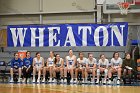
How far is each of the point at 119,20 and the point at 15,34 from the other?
507 centimetres

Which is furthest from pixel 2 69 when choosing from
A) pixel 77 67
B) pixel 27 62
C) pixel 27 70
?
pixel 77 67

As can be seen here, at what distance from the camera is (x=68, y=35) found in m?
14.8

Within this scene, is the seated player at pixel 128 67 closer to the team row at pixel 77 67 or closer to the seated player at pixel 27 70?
the team row at pixel 77 67

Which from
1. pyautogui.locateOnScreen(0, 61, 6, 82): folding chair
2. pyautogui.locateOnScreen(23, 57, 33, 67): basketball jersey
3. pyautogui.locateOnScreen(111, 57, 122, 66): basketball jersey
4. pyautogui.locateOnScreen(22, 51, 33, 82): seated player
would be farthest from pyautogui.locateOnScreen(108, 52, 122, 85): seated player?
pyautogui.locateOnScreen(0, 61, 6, 82): folding chair

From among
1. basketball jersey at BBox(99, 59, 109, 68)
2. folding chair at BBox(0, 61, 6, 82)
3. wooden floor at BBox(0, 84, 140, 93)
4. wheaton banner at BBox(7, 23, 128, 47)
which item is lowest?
wooden floor at BBox(0, 84, 140, 93)

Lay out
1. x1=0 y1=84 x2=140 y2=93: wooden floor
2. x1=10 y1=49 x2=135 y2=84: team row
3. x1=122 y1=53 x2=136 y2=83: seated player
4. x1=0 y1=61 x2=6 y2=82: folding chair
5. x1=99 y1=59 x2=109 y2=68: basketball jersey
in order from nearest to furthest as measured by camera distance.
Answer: x1=0 y1=84 x2=140 y2=93: wooden floor, x1=122 y1=53 x2=136 y2=83: seated player, x1=10 y1=49 x2=135 y2=84: team row, x1=99 y1=59 x2=109 y2=68: basketball jersey, x1=0 y1=61 x2=6 y2=82: folding chair

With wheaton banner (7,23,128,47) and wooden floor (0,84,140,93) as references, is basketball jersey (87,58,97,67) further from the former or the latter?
wooden floor (0,84,140,93)

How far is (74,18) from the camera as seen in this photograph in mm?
15664

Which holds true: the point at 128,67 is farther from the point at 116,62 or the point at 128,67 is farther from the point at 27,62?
the point at 27,62

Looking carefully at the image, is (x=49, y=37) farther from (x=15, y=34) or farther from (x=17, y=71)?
(x=17, y=71)

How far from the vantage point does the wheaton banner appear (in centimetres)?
1411

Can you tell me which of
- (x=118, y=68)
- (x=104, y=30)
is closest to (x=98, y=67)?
(x=118, y=68)

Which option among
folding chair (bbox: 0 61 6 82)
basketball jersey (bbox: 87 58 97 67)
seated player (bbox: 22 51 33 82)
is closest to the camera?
basketball jersey (bbox: 87 58 97 67)

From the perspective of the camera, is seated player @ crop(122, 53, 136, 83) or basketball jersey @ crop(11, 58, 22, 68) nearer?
seated player @ crop(122, 53, 136, 83)
